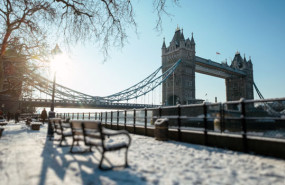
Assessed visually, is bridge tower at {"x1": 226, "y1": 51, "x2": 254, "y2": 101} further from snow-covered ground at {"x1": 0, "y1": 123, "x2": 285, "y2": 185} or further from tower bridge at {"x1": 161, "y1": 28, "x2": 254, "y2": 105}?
snow-covered ground at {"x1": 0, "y1": 123, "x2": 285, "y2": 185}

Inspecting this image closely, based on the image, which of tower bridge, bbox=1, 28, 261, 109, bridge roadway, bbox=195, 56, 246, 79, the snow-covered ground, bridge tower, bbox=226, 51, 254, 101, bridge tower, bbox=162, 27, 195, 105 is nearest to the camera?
the snow-covered ground

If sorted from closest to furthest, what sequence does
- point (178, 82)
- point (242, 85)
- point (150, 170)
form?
point (150, 170) → point (178, 82) → point (242, 85)

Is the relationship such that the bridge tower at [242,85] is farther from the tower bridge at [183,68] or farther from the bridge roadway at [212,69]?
the tower bridge at [183,68]

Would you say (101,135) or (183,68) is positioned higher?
(183,68)

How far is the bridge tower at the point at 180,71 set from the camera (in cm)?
6375

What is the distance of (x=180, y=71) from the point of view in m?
65.2

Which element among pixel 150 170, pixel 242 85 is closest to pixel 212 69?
pixel 242 85

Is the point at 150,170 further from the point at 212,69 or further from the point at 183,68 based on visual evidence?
the point at 212,69

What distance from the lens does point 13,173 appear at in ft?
8.89

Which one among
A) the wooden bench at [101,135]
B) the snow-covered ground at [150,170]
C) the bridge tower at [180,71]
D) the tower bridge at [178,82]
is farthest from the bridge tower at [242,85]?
the wooden bench at [101,135]

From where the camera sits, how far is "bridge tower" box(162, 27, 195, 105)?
63.8 metres

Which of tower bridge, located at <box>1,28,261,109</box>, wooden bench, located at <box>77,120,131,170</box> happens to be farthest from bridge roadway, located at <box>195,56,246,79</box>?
wooden bench, located at <box>77,120,131,170</box>

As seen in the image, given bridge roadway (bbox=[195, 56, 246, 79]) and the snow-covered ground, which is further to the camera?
bridge roadway (bbox=[195, 56, 246, 79])

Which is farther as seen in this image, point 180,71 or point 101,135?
point 180,71
